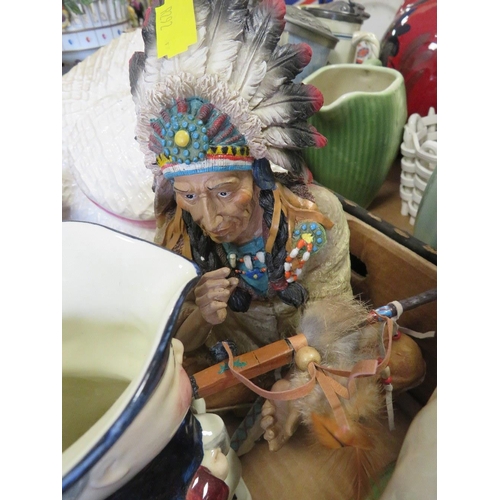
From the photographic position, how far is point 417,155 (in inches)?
31.8

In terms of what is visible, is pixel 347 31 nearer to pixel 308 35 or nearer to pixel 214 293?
pixel 308 35

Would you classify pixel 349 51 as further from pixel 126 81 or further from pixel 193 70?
pixel 193 70

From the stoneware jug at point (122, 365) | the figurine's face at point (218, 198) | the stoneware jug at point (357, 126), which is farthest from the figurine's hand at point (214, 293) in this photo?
the stoneware jug at point (357, 126)

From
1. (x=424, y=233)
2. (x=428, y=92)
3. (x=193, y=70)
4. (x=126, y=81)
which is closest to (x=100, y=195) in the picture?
(x=126, y=81)

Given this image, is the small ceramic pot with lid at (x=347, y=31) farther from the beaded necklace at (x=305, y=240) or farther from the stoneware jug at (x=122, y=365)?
the stoneware jug at (x=122, y=365)

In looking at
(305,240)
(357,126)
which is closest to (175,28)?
(305,240)

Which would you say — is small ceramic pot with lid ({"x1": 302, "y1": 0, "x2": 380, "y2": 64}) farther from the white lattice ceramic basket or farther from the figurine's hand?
the figurine's hand

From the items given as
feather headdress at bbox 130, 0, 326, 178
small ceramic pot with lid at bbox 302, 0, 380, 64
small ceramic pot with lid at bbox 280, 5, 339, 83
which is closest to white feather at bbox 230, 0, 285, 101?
feather headdress at bbox 130, 0, 326, 178

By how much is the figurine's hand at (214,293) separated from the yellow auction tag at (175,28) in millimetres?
234

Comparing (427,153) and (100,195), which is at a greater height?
(427,153)

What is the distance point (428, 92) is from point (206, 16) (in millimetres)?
640

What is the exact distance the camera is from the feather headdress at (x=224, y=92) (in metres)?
0.40

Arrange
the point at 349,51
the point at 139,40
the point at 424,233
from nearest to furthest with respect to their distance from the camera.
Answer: the point at 424,233 → the point at 139,40 → the point at 349,51

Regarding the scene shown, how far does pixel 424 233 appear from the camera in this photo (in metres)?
0.71
